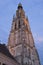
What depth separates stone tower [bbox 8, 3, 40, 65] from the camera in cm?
6050

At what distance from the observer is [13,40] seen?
67.2m

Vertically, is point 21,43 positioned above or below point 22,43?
above

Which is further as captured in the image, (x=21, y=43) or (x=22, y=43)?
(x=21, y=43)

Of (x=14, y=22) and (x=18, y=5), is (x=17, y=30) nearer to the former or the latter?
(x=14, y=22)

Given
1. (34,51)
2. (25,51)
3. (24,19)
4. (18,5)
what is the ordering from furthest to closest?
(18,5)
(24,19)
(34,51)
(25,51)

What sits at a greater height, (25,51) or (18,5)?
(18,5)

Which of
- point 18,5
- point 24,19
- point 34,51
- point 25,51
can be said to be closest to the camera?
point 25,51

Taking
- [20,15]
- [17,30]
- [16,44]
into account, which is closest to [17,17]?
[20,15]

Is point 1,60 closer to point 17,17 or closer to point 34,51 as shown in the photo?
point 34,51

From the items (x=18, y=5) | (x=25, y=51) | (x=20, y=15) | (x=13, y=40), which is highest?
(x=18, y=5)

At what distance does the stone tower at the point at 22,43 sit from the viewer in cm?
6050

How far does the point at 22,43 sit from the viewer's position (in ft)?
206

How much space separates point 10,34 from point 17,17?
27.0 feet

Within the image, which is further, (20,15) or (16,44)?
(20,15)
